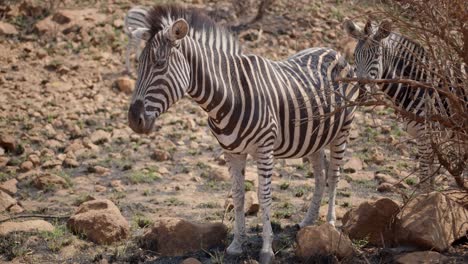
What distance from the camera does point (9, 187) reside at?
300 inches

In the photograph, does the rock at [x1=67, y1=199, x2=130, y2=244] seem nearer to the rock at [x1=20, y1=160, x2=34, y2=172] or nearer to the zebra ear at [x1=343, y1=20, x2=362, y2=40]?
the rock at [x1=20, y1=160, x2=34, y2=172]

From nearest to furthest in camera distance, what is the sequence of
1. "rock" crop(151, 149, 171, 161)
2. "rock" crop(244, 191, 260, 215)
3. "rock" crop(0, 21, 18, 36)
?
"rock" crop(244, 191, 260, 215)
"rock" crop(151, 149, 171, 161)
"rock" crop(0, 21, 18, 36)

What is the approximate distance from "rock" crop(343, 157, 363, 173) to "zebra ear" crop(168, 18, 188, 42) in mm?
4008

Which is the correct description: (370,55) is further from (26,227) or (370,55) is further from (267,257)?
(26,227)

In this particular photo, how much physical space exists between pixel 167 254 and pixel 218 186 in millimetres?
2188

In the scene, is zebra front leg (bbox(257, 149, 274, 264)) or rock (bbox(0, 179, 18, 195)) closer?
zebra front leg (bbox(257, 149, 274, 264))

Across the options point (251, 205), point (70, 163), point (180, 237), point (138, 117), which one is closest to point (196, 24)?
point (138, 117)

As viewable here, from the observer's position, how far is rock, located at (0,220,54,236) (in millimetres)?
6242

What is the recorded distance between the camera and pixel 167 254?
5.87m

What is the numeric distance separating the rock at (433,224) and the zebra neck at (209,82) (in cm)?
181

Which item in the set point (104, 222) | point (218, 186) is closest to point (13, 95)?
point (218, 186)

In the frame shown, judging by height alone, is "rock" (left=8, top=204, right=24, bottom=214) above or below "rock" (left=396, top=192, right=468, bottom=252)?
below

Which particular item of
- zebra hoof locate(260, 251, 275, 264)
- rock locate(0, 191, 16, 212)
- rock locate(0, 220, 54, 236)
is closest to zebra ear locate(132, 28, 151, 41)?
zebra hoof locate(260, 251, 275, 264)

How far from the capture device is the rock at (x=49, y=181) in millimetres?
7777
